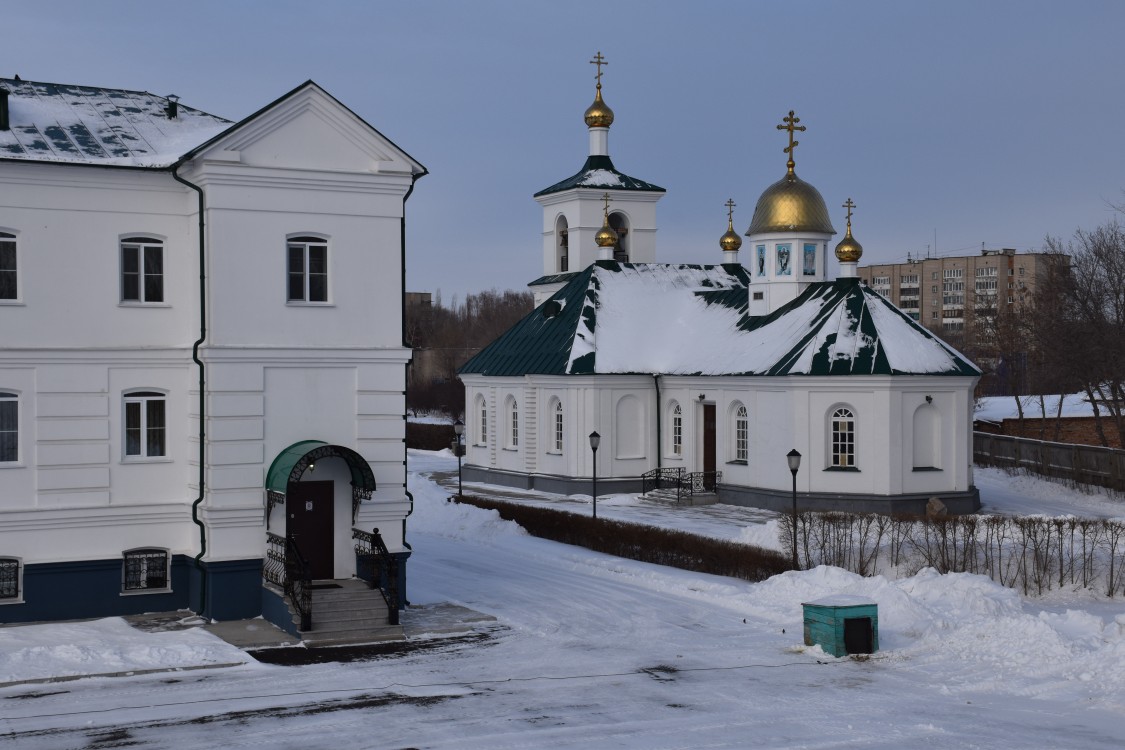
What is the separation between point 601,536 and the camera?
28.0m

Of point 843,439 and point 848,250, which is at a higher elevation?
point 848,250

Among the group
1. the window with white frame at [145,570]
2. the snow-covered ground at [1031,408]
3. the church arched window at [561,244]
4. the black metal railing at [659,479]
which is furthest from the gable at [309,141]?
the snow-covered ground at [1031,408]

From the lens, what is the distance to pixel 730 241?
44.4m

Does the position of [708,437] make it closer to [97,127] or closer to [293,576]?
[293,576]

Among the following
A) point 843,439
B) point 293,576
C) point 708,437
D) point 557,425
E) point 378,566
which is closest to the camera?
point 293,576

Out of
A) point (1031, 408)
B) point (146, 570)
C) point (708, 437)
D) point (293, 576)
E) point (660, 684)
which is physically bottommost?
point (660, 684)

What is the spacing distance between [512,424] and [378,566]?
71.6ft

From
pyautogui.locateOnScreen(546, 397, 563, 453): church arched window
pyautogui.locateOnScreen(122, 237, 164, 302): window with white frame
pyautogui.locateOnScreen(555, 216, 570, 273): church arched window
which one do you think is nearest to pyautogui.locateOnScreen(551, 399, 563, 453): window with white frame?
pyautogui.locateOnScreen(546, 397, 563, 453): church arched window

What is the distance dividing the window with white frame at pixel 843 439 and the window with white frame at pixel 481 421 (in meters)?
13.7

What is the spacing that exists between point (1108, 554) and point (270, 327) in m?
15.4

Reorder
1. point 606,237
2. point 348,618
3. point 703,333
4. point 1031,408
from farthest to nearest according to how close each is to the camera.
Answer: point 1031,408
point 606,237
point 703,333
point 348,618

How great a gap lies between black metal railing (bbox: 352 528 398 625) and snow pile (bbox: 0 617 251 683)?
8.16 feet

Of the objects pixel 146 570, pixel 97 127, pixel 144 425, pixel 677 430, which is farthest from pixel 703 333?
pixel 146 570

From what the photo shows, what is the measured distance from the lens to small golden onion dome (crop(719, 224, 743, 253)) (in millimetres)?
44438
